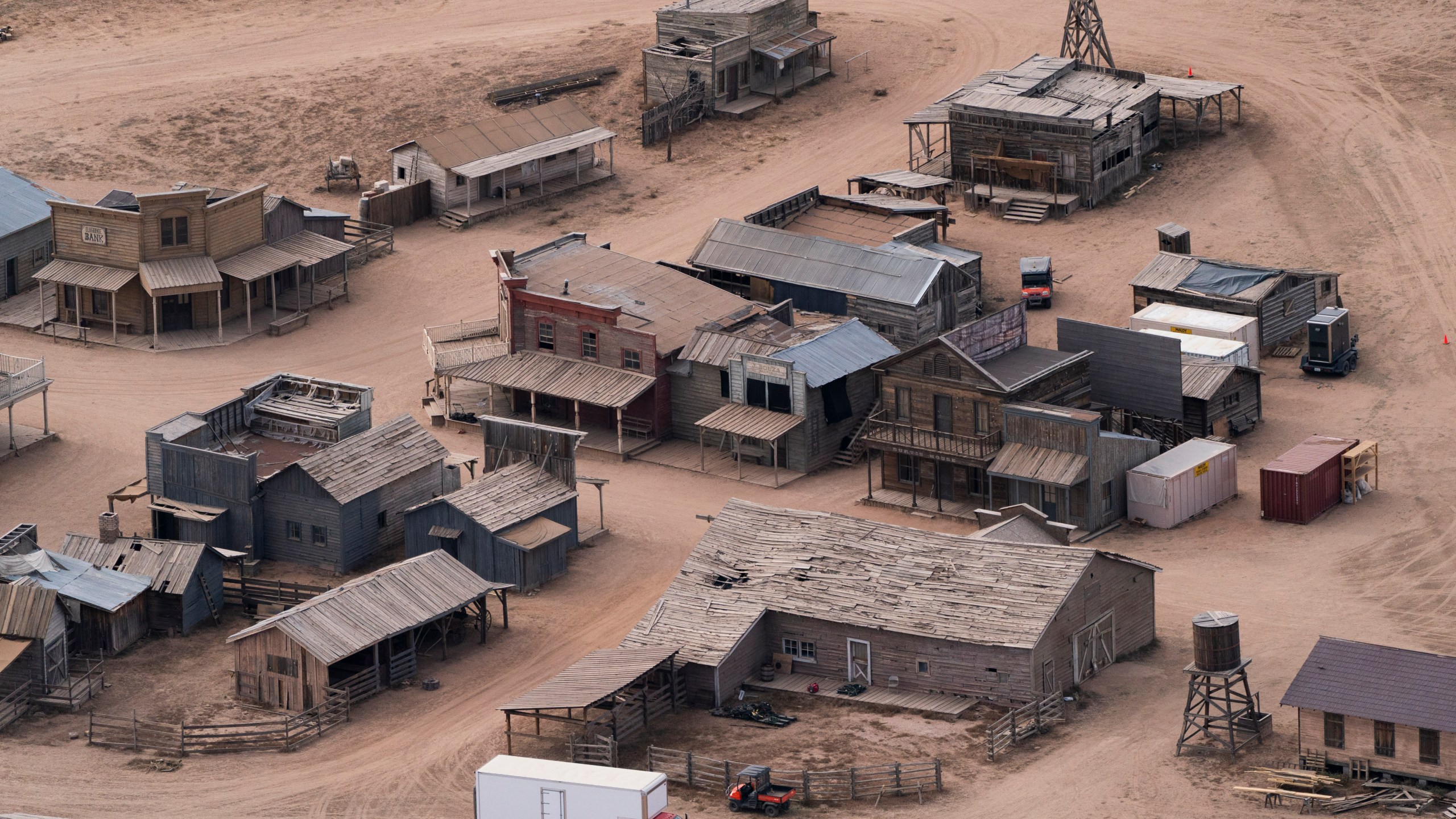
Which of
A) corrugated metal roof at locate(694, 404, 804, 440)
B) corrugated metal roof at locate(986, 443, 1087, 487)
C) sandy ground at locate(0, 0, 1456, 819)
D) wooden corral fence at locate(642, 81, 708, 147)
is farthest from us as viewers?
wooden corral fence at locate(642, 81, 708, 147)

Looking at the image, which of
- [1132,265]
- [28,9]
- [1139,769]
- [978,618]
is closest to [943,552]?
[978,618]

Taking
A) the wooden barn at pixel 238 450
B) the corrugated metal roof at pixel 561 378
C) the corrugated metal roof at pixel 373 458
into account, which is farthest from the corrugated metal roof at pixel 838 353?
the wooden barn at pixel 238 450

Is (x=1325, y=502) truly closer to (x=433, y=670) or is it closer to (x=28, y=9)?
(x=433, y=670)

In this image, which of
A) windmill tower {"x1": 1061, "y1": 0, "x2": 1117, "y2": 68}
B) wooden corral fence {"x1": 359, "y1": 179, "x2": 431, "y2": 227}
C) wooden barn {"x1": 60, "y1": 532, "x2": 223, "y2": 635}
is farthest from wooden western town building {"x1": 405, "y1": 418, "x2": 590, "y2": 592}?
windmill tower {"x1": 1061, "y1": 0, "x2": 1117, "y2": 68}

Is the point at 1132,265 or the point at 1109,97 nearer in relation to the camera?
the point at 1132,265

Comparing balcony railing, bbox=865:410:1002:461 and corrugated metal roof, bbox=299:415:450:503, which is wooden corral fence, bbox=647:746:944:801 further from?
balcony railing, bbox=865:410:1002:461

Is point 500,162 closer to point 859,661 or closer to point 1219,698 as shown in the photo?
point 859,661
